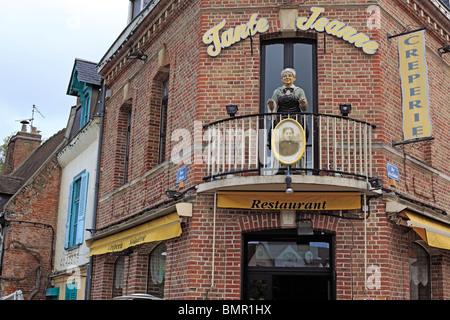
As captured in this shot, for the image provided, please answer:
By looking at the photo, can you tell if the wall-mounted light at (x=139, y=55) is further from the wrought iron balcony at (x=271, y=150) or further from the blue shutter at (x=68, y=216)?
the blue shutter at (x=68, y=216)

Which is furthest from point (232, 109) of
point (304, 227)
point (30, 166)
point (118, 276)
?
point (30, 166)

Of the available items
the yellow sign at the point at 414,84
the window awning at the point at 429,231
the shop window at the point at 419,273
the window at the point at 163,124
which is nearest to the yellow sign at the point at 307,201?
the window awning at the point at 429,231

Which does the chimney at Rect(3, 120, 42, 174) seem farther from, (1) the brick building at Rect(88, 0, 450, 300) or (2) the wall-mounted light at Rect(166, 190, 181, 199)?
(2) the wall-mounted light at Rect(166, 190, 181, 199)

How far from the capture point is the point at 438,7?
1270cm

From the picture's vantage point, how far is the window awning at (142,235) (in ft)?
34.7

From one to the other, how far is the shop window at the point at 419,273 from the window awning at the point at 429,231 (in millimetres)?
633

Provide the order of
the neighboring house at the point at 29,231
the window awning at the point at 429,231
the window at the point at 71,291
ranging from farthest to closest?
the neighboring house at the point at 29,231
the window at the point at 71,291
the window awning at the point at 429,231

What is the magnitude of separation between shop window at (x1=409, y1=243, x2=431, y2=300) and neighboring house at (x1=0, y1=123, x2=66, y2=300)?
11.5 metres

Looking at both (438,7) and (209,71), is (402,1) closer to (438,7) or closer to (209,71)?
(438,7)

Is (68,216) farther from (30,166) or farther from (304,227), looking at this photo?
(304,227)

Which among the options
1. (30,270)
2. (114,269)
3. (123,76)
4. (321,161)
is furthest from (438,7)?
(30,270)

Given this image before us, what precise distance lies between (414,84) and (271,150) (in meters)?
2.98

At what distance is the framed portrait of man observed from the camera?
31.3ft

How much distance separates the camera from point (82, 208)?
16.7m
